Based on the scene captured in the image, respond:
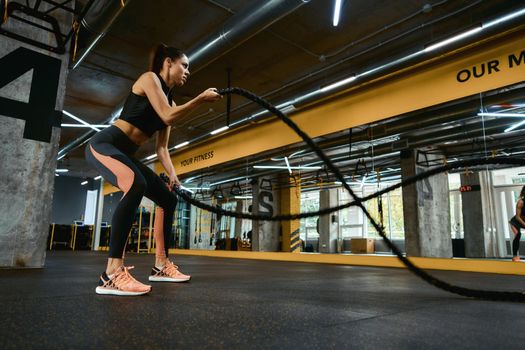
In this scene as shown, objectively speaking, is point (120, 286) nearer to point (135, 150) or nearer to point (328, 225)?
point (135, 150)

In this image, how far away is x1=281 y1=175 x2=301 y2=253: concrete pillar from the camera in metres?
10.4

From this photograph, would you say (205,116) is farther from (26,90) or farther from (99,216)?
(99,216)

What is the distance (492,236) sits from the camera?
9234mm

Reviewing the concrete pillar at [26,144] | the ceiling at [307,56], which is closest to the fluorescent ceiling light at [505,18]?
the ceiling at [307,56]

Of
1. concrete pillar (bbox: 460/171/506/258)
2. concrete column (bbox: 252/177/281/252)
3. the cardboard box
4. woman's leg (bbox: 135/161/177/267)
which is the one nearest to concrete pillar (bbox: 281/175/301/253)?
concrete column (bbox: 252/177/281/252)

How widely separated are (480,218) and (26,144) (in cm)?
1012

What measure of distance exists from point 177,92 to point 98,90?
1.80 m

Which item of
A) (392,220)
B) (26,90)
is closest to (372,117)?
(26,90)

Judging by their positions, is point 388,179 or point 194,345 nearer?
point 194,345

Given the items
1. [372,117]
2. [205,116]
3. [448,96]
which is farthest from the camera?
[205,116]

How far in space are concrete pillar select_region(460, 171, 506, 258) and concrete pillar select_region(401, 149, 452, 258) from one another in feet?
4.24

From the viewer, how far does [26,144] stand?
11.3ft

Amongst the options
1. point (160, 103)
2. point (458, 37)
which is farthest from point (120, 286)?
point (458, 37)

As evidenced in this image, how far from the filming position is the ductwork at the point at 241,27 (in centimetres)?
382
